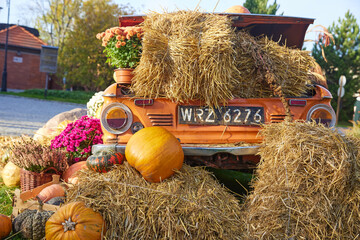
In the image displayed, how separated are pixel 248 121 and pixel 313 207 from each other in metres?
1.24

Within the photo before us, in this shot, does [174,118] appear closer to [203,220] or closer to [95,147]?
[95,147]

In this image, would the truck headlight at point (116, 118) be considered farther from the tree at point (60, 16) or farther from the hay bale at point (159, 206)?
the tree at point (60, 16)

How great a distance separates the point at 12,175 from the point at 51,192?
1.32 metres

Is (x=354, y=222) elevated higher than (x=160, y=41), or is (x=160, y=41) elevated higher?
(x=160, y=41)

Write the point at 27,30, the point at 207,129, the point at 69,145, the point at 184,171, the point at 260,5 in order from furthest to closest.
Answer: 1. the point at 27,30
2. the point at 260,5
3. the point at 69,145
4. the point at 207,129
5. the point at 184,171

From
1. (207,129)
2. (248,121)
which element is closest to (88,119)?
(207,129)

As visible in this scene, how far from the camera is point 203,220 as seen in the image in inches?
106

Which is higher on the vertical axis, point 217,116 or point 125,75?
point 125,75

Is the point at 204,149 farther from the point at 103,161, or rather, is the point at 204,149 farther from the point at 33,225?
the point at 33,225

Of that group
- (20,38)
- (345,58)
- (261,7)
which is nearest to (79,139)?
(261,7)

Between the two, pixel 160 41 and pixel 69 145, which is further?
pixel 69 145

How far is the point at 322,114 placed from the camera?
12.3 feet

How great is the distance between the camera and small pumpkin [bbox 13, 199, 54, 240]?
286 cm

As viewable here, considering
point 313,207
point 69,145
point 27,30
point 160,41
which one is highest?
point 27,30
